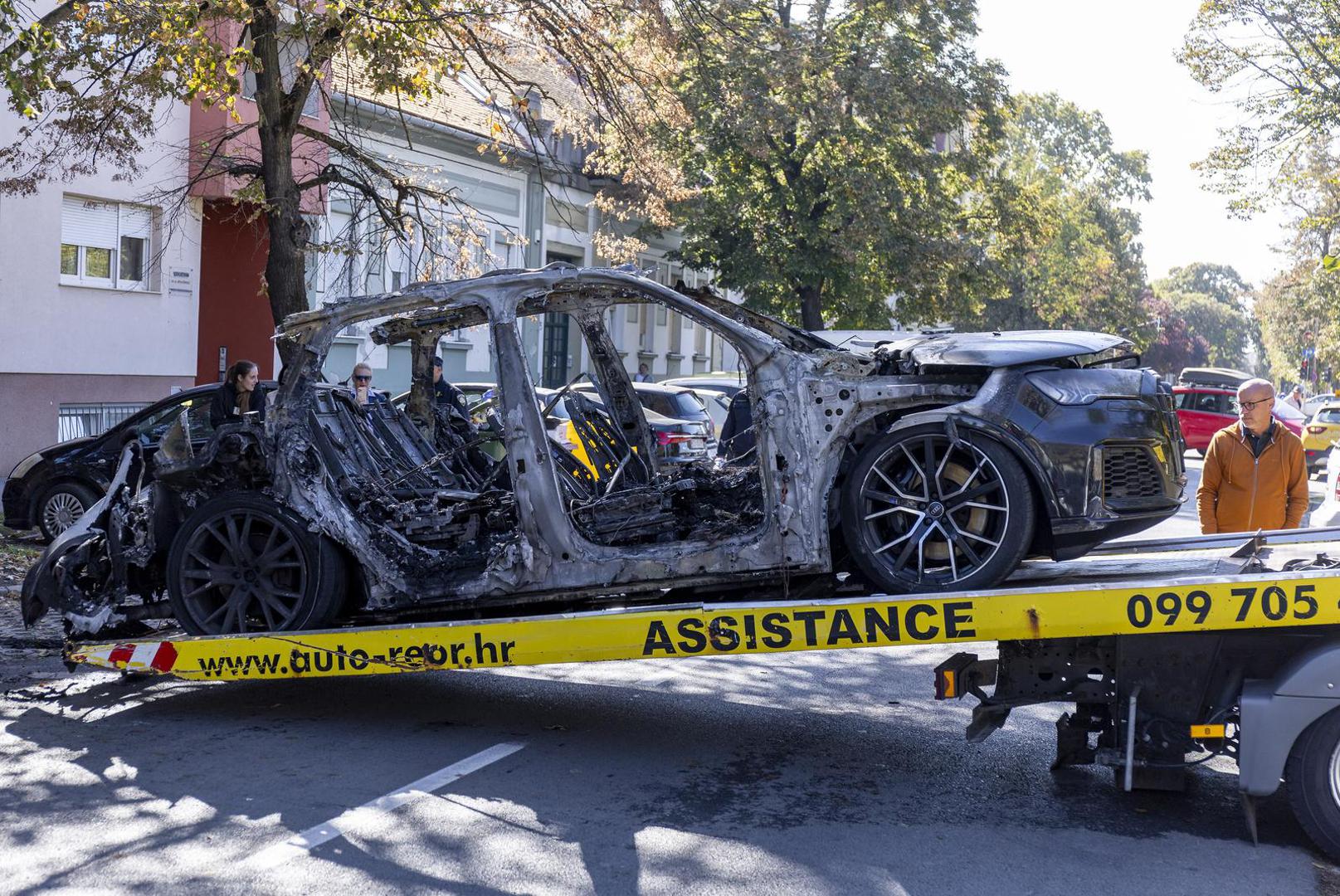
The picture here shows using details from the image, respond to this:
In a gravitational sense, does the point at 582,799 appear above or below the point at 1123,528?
below

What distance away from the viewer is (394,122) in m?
22.0

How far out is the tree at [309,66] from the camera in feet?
38.6

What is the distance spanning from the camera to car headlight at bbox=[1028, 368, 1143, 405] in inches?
224

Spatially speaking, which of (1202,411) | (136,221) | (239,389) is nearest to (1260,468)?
(239,389)

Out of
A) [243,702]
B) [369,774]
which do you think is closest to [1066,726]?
[369,774]

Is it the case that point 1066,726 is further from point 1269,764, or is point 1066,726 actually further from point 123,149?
point 123,149

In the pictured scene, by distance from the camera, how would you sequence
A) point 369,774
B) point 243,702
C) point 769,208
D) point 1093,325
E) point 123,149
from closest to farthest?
1. point 369,774
2. point 243,702
3. point 123,149
4. point 769,208
5. point 1093,325

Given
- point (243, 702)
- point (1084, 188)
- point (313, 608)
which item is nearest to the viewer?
point (313, 608)

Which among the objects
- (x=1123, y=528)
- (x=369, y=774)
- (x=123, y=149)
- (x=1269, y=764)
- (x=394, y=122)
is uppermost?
(x=394, y=122)

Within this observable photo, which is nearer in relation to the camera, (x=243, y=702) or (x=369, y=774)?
(x=369, y=774)

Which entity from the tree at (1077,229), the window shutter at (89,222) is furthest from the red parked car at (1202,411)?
the window shutter at (89,222)

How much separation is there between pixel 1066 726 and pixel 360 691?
12.8ft

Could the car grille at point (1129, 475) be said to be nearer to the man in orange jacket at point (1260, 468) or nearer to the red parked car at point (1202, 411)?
the man in orange jacket at point (1260, 468)

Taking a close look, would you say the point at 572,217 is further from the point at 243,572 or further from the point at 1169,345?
the point at 1169,345
